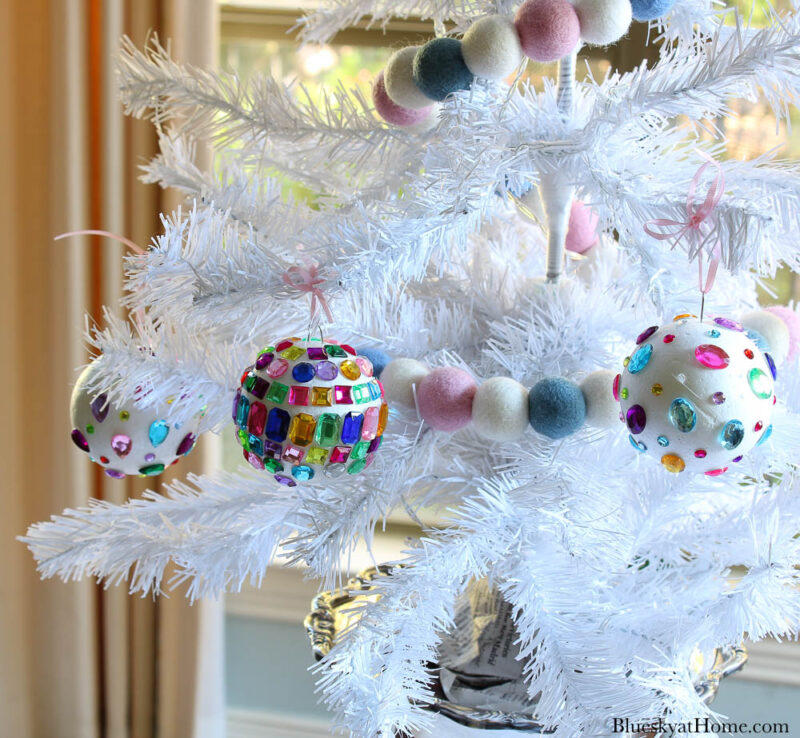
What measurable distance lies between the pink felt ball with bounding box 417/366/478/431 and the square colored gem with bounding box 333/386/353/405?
81mm

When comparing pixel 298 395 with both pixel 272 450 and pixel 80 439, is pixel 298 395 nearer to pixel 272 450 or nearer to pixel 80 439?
pixel 272 450

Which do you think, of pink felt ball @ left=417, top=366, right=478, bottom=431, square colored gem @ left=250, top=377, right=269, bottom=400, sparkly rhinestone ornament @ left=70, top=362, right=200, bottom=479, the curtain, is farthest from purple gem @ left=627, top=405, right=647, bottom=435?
the curtain

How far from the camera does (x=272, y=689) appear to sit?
4.56 ft

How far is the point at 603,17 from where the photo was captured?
52 cm

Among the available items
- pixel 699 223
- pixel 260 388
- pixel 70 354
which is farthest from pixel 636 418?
pixel 70 354

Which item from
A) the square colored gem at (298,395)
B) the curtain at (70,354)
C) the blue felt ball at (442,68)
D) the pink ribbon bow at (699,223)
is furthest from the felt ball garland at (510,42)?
the curtain at (70,354)

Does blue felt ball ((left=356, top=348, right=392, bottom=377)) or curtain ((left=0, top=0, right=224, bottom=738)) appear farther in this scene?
curtain ((left=0, top=0, right=224, bottom=738))

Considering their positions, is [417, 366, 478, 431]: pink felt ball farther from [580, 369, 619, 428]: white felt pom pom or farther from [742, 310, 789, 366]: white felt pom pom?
[742, 310, 789, 366]: white felt pom pom

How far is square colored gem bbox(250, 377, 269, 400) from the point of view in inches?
19.5

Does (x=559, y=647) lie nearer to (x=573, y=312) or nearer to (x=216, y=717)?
(x=573, y=312)

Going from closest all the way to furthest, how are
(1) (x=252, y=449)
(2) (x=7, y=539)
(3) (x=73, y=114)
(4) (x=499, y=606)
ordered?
(1) (x=252, y=449) → (4) (x=499, y=606) → (3) (x=73, y=114) → (2) (x=7, y=539)

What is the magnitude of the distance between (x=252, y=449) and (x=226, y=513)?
0.22 meters

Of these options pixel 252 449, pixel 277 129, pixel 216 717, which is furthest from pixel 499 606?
pixel 216 717

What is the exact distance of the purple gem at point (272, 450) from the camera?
490mm
